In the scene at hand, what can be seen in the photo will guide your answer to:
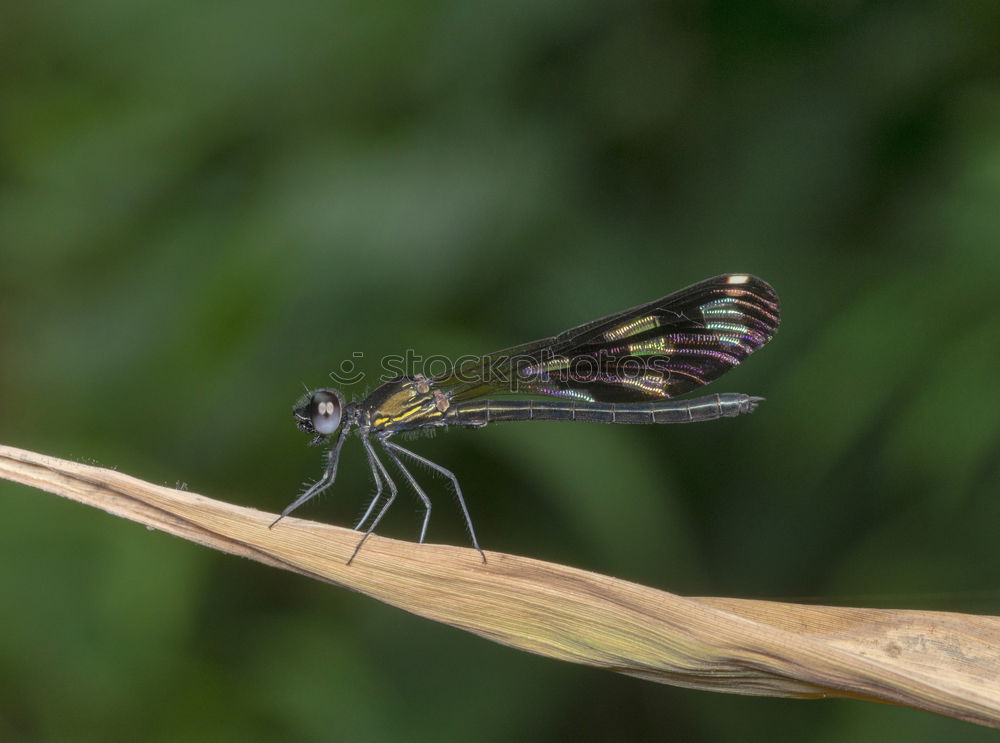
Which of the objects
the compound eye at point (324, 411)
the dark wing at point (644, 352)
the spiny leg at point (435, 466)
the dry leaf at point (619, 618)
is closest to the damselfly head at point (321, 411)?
the compound eye at point (324, 411)

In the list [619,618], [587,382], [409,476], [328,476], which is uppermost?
[587,382]

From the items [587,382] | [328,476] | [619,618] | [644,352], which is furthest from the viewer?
[587,382]

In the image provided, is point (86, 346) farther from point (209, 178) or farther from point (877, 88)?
Answer: point (877, 88)

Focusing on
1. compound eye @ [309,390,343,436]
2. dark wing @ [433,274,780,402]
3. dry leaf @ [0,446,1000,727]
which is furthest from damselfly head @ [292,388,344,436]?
dry leaf @ [0,446,1000,727]

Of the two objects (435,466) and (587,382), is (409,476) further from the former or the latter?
(587,382)

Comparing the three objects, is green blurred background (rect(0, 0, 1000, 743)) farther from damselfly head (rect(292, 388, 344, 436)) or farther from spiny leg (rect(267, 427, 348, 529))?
spiny leg (rect(267, 427, 348, 529))

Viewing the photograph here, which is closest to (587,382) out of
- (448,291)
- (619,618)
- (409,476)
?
(448,291)
